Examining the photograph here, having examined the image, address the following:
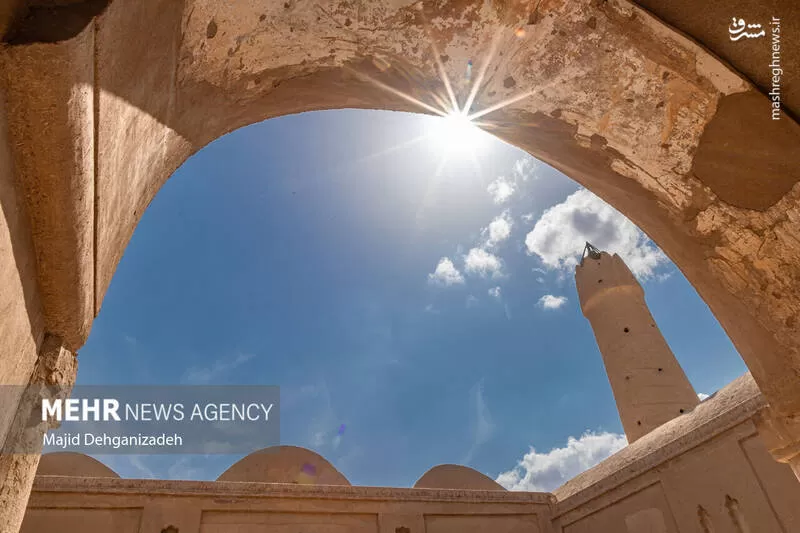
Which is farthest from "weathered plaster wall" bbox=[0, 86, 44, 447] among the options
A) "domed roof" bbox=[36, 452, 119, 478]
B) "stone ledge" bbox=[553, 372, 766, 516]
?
"domed roof" bbox=[36, 452, 119, 478]

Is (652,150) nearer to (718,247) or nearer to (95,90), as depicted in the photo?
(718,247)

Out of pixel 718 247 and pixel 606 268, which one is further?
pixel 606 268

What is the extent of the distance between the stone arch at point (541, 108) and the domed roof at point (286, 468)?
16.0 meters

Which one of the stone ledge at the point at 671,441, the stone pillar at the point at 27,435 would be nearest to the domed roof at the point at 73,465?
the stone ledge at the point at 671,441

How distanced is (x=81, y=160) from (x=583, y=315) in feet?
64.9

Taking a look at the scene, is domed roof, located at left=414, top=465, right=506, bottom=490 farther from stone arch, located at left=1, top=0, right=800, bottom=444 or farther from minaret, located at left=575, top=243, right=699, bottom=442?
stone arch, located at left=1, top=0, right=800, bottom=444

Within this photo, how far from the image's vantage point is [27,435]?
1.43 metres

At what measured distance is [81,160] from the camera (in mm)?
1212

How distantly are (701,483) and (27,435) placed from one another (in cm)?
985

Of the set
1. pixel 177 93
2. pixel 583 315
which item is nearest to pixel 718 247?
pixel 177 93

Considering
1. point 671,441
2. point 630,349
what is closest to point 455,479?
point 630,349

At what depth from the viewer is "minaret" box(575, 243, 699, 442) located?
50.1ft

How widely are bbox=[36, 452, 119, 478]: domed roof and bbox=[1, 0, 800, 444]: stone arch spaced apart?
17.2 m

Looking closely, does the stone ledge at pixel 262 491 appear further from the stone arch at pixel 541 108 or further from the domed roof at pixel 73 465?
the stone arch at pixel 541 108
